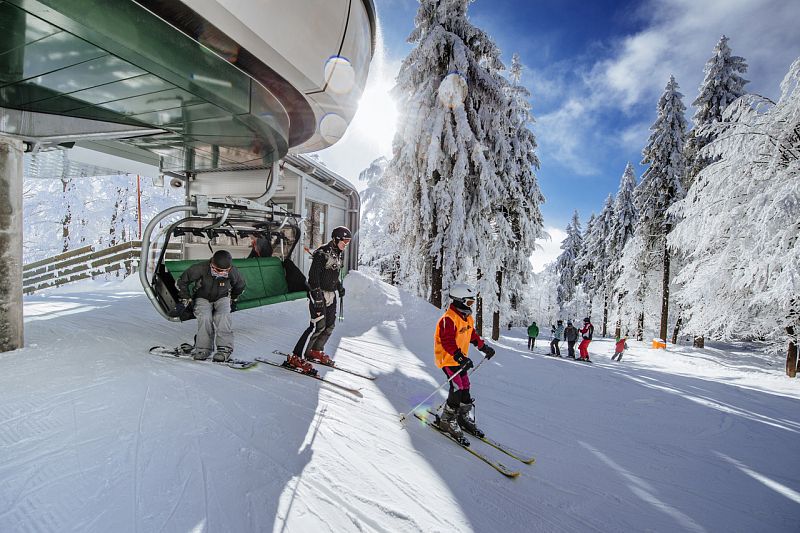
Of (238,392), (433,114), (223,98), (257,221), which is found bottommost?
(238,392)

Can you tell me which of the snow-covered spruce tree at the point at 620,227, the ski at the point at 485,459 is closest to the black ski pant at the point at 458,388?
the ski at the point at 485,459

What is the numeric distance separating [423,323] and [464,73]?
27.3ft

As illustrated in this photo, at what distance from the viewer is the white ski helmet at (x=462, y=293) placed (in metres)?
3.85

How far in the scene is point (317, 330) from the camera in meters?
5.31

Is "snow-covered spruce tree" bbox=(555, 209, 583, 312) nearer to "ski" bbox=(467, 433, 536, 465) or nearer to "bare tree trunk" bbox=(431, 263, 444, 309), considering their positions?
"bare tree trunk" bbox=(431, 263, 444, 309)

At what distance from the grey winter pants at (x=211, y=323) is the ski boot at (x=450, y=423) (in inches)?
126

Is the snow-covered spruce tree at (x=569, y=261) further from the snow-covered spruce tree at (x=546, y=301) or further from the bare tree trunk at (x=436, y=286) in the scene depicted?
the bare tree trunk at (x=436, y=286)

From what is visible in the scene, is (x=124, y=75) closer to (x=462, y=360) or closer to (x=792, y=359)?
(x=462, y=360)

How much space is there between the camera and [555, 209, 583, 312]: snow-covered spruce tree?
37.6m

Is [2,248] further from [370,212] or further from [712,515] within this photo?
[370,212]

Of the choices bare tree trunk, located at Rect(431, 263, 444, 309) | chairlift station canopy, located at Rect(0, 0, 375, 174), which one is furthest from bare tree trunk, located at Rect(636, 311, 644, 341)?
chairlift station canopy, located at Rect(0, 0, 375, 174)

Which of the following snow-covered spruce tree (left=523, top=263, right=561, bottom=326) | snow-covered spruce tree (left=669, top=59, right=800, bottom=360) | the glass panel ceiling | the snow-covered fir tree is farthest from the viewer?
snow-covered spruce tree (left=523, top=263, right=561, bottom=326)

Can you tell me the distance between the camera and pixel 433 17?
38.7ft

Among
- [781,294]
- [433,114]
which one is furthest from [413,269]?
[781,294]
